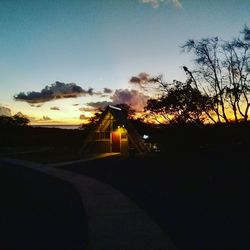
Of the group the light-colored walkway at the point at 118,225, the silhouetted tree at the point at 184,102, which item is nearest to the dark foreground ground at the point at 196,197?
the light-colored walkway at the point at 118,225

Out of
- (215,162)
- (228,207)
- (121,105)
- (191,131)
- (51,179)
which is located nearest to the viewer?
(228,207)

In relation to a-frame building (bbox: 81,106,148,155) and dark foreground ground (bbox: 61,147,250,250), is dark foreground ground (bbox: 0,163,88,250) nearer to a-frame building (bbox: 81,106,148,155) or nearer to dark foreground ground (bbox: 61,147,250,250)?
dark foreground ground (bbox: 61,147,250,250)

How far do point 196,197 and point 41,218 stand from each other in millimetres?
4745

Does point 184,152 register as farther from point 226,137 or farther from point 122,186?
point 226,137

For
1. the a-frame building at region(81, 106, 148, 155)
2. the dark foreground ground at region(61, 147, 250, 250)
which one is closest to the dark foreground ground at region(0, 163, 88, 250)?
the dark foreground ground at region(61, 147, 250, 250)

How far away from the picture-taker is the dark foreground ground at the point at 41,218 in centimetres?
646

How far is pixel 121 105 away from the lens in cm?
5400

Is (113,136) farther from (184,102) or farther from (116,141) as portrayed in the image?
(184,102)

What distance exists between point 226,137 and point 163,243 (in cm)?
2429

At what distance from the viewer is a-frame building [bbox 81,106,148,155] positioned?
3138 centimetres

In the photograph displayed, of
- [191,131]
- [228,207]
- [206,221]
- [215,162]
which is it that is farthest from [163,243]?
[191,131]

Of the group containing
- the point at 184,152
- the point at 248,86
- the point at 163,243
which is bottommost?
the point at 163,243

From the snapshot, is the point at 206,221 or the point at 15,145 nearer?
the point at 206,221

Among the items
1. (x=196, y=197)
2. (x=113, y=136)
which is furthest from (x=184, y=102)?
(x=196, y=197)
